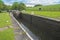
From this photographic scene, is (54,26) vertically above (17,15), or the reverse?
(54,26)

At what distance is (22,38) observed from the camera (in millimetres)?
19062

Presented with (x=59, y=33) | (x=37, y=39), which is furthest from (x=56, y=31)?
(x=37, y=39)

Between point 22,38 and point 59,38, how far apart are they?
3869 millimetres

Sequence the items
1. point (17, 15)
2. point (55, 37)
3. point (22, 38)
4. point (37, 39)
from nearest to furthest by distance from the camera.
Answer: point (55, 37)
point (22, 38)
point (37, 39)
point (17, 15)

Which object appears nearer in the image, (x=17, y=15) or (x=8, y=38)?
(x=8, y=38)

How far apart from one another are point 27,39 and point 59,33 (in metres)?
3.21

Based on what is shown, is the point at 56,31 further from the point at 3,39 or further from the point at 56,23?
the point at 3,39

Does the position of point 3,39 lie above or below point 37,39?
above

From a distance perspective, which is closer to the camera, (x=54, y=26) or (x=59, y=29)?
(x=59, y=29)

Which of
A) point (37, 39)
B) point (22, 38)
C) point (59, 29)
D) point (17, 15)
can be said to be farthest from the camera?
point (17, 15)

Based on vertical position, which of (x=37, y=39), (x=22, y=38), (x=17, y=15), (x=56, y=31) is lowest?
(x=17, y=15)

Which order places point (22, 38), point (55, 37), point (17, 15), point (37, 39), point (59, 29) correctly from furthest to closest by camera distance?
point (17, 15) < point (37, 39) < point (22, 38) < point (55, 37) < point (59, 29)

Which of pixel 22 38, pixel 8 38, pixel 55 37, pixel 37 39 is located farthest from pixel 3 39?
A: pixel 37 39

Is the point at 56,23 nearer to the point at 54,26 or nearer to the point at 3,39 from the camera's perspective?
the point at 54,26
